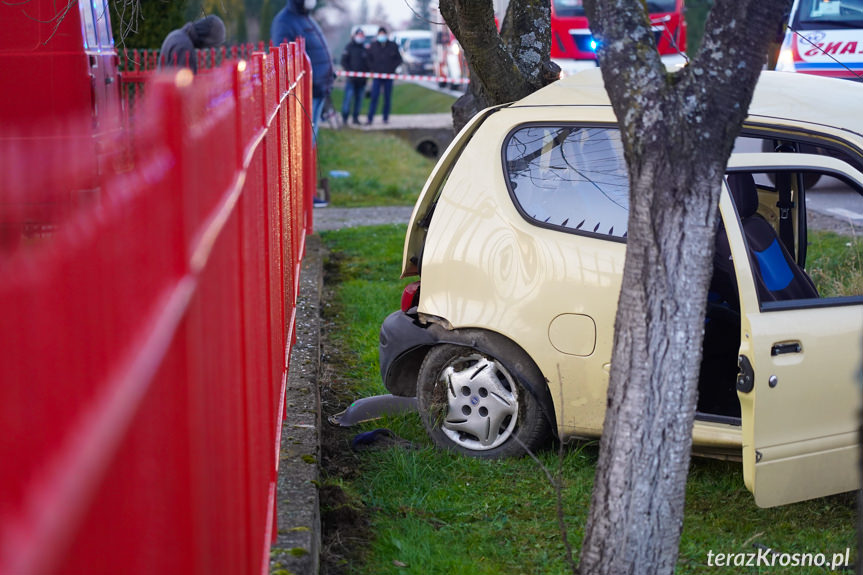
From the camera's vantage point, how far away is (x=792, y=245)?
216 inches

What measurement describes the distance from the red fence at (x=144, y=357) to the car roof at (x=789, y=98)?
191 cm

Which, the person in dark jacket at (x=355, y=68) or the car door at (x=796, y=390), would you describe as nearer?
the car door at (x=796, y=390)

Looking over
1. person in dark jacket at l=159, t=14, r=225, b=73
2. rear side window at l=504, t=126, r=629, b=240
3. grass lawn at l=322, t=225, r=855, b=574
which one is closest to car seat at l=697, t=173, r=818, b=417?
grass lawn at l=322, t=225, r=855, b=574

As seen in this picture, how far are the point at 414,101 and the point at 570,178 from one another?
30758mm

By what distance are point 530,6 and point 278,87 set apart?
2.11 metres

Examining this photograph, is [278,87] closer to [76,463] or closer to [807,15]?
[76,463]

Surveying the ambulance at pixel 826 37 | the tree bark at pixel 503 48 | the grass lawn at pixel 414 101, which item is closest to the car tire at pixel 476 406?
the tree bark at pixel 503 48

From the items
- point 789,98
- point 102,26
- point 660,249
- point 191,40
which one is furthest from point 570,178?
point 191,40

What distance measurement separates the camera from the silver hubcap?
4.62 meters

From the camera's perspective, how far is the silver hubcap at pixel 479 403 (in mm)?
4617

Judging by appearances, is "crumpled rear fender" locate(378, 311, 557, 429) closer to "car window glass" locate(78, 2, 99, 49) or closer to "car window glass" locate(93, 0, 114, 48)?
"car window glass" locate(78, 2, 99, 49)

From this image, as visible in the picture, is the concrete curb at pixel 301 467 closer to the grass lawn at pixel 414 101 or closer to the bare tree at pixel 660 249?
the bare tree at pixel 660 249

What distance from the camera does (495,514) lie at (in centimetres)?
425

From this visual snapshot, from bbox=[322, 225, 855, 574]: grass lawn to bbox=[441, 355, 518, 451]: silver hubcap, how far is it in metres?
0.11
